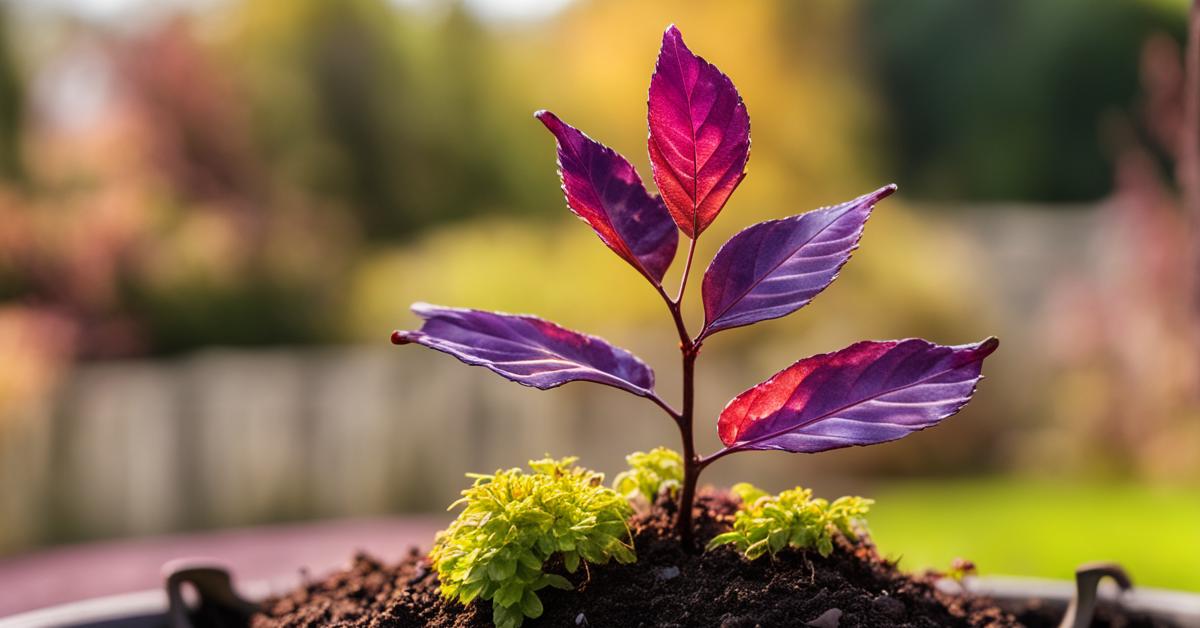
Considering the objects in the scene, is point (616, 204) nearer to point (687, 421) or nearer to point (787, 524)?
point (687, 421)

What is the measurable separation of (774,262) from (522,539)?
1.27ft

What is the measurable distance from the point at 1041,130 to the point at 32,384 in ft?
44.0

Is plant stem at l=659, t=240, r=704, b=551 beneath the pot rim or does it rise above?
above

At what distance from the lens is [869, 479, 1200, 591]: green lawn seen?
4.23 m

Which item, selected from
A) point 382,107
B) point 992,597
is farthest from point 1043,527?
point 382,107

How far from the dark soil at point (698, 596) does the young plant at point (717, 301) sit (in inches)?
4.1

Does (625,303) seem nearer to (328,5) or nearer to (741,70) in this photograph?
(741,70)

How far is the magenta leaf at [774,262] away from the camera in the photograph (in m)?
1.12

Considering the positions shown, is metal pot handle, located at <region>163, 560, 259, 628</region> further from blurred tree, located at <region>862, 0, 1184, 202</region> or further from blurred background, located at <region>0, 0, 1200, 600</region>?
blurred tree, located at <region>862, 0, 1184, 202</region>

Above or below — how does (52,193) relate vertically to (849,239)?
above

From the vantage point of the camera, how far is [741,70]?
10.1 meters

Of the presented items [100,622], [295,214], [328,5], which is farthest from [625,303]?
[100,622]

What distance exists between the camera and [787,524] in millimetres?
1183

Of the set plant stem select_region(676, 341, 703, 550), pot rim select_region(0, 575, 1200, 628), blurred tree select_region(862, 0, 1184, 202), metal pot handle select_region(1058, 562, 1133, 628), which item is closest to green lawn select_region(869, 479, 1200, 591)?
pot rim select_region(0, 575, 1200, 628)
